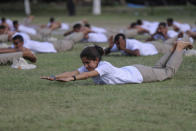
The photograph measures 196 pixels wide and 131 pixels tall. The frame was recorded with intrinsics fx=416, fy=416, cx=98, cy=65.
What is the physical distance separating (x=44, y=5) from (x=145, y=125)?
2903 cm

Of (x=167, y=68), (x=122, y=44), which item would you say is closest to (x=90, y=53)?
(x=167, y=68)

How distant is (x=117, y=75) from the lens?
5570 mm

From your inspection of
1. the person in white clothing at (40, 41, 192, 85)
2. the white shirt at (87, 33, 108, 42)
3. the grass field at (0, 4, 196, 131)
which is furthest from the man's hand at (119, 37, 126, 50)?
the white shirt at (87, 33, 108, 42)

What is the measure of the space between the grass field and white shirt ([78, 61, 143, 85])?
0.32 feet

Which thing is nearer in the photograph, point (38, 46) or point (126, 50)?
point (126, 50)

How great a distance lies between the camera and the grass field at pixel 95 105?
13.0 feet

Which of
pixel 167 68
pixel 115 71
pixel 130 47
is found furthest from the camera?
pixel 130 47

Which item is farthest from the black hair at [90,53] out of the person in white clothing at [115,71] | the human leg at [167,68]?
the human leg at [167,68]

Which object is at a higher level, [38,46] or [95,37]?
[38,46]

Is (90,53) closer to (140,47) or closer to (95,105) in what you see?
(95,105)

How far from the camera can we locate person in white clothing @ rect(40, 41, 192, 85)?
5254 mm

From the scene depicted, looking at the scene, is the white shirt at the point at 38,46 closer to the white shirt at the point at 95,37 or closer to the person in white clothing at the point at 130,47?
the person in white clothing at the point at 130,47

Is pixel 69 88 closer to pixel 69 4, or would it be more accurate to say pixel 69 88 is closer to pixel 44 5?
pixel 69 4

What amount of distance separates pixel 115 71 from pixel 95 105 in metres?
0.94
